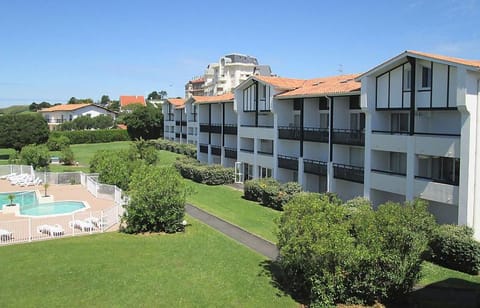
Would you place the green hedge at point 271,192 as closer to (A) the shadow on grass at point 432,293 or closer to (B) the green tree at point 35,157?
(A) the shadow on grass at point 432,293

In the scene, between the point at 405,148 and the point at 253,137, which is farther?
the point at 253,137

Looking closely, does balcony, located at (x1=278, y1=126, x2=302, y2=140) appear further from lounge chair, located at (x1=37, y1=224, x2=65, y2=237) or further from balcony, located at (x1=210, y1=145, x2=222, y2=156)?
lounge chair, located at (x1=37, y1=224, x2=65, y2=237)

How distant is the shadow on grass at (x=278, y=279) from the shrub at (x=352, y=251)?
35cm

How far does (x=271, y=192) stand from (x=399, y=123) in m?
11.0

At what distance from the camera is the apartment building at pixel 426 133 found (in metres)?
24.6

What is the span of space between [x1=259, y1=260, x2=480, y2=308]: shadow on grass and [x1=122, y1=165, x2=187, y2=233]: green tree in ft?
26.0

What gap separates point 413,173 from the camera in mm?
27938

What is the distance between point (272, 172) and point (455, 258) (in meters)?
22.3

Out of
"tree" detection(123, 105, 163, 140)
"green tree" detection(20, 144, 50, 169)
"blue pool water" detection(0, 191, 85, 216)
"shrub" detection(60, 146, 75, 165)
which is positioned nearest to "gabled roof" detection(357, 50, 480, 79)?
"blue pool water" detection(0, 191, 85, 216)

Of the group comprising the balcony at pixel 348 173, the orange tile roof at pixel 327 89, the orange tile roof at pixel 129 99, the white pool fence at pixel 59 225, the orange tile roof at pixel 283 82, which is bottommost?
the white pool fence at pixel 59 225

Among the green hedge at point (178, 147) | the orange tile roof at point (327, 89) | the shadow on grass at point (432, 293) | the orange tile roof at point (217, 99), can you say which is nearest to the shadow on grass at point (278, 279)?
the shadow on grass at point (432, 293)

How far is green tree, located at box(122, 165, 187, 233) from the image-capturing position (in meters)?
27.3

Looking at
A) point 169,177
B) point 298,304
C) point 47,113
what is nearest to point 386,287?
point 298,304

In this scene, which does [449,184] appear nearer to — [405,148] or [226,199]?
[405,148]
